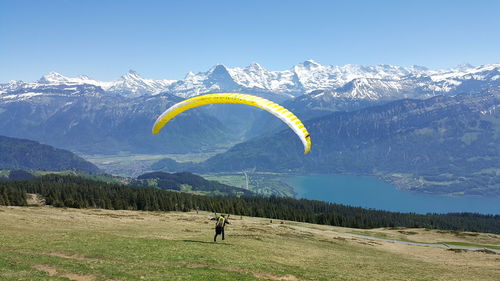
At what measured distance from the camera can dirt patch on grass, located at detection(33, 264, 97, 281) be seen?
939 inches

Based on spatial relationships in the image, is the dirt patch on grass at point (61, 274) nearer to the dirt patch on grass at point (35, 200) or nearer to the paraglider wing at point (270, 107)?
the paraglider wing at point (270, 107)

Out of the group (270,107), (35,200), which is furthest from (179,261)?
(35,200)

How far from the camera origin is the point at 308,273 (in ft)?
105

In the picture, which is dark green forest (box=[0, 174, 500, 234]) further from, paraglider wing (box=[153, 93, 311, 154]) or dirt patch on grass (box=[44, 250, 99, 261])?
dirt patch on grass (box=[44, 250, 99, 261])

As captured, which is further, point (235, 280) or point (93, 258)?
point (93, 258)

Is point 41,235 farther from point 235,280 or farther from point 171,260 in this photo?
point 235,280

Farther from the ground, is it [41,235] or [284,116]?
[284,116]

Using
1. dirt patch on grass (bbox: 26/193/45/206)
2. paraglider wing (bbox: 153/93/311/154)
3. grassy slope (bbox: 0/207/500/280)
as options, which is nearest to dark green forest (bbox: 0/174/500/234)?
dirt patch on grass (bbox: 26/193/45/206)

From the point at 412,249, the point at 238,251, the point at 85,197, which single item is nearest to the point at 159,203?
the point at 85,197

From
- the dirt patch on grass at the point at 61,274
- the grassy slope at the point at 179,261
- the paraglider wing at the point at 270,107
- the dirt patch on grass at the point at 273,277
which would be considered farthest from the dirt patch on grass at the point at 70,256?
the paraglider wing at the point at 270,107

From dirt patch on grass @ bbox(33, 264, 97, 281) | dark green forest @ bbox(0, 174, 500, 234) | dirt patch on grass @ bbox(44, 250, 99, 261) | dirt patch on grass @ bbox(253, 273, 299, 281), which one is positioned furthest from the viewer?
dark green forest @ bbox(0, 174, 500, 234)

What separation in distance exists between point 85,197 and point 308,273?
11392 centimetres

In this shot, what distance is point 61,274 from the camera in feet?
81.0

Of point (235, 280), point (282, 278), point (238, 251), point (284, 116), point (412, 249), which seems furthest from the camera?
point (412, 249)
